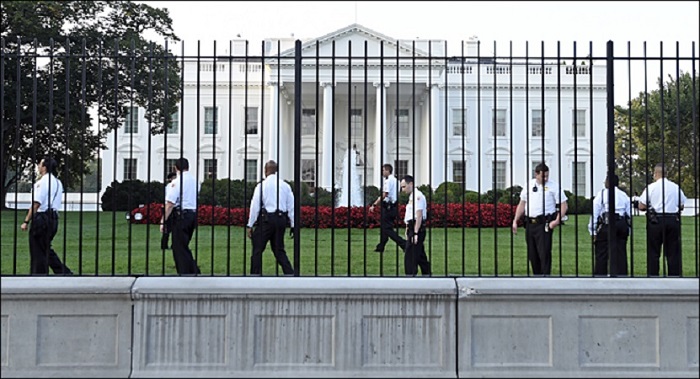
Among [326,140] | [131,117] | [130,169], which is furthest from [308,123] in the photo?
[131,117]

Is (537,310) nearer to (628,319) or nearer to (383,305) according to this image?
(628,319)

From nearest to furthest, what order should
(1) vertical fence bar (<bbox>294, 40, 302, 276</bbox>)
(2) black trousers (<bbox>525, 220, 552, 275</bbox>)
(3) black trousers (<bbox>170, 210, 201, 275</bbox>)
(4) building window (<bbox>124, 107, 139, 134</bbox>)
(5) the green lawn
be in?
(1) vertical fence bar (<bbox>294, 40, 302, 276</bbox>)
(4) building window (<bbox>124, 107, 139, 134</bbox>)
(2) black trousers (<bbox>525, 220, 552, 275</bbox>)
(3) black trousers (<bbox>170, 210, 201, 275</bbox>)
(5) the green lawn

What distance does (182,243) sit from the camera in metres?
9.59

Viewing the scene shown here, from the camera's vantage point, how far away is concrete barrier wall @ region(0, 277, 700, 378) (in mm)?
5883

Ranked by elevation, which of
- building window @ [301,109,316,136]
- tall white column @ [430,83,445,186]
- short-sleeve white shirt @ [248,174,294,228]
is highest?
building window @ [301,109,316,136]

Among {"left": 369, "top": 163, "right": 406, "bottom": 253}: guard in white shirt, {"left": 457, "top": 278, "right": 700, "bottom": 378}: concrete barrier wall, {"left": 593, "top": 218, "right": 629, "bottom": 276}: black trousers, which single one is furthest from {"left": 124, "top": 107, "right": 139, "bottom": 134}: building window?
{"left": 593, "top": 218, "right": 629, "bottom": 276}: black trousers

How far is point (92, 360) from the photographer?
5.88 m

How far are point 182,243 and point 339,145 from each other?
35.8m

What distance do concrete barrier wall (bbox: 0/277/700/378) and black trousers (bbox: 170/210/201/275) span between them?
335 cm

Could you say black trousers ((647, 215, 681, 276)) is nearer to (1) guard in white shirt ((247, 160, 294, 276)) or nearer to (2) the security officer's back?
(1) guard in white shirt ((247, 160, 294, 276))

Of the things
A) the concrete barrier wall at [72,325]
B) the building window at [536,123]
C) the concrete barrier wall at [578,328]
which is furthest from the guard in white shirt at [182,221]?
the building window at [536,123]

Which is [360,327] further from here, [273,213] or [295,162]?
[273,213]

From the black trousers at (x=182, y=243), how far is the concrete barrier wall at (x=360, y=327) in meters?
3.35

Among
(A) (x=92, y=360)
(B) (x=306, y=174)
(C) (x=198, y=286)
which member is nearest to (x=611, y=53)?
(C) (x=198, y=286)
